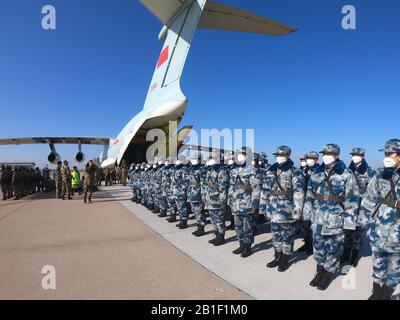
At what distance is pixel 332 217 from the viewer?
12.5 feet

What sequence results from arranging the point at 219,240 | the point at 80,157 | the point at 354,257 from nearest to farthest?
1. the point at 354,257
2. the point at 219,240
3. the point at 80,157

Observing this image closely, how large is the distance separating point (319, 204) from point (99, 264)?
3377 mm

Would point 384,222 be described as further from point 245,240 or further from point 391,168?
point 245,240

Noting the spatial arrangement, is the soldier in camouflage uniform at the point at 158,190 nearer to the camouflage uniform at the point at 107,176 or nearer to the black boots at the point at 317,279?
the black boots at the point at 317,279

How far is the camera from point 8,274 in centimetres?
439

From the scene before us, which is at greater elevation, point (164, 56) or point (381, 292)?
point (164, 56)

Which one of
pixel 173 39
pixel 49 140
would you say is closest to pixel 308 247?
pixel 173 39

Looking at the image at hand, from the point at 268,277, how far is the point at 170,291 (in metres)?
1.36

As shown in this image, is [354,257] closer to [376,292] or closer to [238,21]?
[376,292]

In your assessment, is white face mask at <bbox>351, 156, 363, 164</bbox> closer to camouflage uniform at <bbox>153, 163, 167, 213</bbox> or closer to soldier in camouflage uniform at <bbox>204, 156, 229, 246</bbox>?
soldier in camouflage uniform at <bbox>204, 156, 229, 246</bbox>

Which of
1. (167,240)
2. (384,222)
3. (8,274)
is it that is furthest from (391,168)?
(8,274)

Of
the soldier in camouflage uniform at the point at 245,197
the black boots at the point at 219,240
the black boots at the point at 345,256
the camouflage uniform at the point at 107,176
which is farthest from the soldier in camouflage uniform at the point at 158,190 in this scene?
the camouflage uniform at the point at 107,176
